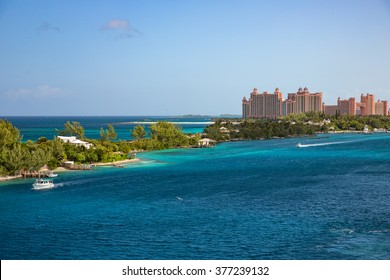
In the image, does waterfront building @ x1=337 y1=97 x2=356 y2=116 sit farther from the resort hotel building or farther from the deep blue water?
the deep blue water

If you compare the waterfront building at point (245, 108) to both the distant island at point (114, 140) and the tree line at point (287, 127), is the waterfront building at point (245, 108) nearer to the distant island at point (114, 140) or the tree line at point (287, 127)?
the tree line at point (287, 127)

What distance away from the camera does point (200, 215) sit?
36.1ft

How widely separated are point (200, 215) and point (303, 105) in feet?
226

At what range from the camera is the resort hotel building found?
76.9m

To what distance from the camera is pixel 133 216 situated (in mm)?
11000

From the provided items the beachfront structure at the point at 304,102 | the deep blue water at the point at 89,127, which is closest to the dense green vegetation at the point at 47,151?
the deep blue water at the point at 89,127

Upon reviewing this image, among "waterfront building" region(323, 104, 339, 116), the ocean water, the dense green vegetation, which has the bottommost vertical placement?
the ocean water

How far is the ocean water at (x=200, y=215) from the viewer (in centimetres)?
852

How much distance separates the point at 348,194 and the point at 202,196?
3.96m

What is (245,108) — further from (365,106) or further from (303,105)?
(365,106)

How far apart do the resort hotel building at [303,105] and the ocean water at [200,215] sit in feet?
195

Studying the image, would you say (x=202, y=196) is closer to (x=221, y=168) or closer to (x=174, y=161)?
(x=221, y=168)

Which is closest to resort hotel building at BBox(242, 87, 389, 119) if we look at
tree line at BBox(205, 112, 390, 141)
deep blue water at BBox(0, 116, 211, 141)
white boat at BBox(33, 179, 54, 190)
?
deep blue water at BBox(0, 116, 211, 141)

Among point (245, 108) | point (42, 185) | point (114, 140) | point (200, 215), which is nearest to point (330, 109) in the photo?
point (245, 108)
